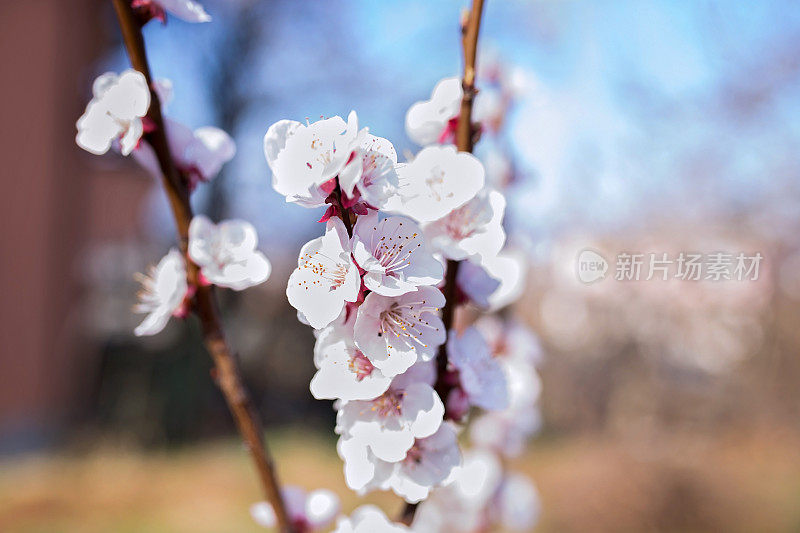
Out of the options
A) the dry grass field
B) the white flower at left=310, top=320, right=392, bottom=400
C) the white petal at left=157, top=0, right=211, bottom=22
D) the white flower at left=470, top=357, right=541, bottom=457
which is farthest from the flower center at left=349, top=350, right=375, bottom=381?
the dry grass field

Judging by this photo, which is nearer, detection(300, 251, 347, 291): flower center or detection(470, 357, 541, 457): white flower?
detection(300, 251, 347, 291): flower center

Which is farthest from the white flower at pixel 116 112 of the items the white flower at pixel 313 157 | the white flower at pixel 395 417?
the white flower at pixel 395 417

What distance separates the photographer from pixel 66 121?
4035 millimetres

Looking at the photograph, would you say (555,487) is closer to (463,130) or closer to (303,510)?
(303,510)

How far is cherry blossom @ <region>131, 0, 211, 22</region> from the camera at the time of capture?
16.2 inches

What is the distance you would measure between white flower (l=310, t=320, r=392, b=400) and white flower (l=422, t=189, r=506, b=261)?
8 cm

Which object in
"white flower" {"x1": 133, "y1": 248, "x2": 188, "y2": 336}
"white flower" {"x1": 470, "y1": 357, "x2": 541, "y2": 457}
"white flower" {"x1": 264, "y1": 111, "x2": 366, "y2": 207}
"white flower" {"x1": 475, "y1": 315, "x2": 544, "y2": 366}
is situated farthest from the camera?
"white flower" {"x1": 470, "y1": 357, "x2": 541, "y2": 457}

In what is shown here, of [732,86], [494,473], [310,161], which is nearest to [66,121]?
[732,86]

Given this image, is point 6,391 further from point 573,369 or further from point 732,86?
point 732,86

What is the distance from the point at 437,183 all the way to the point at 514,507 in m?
0.62

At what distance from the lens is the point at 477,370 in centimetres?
38

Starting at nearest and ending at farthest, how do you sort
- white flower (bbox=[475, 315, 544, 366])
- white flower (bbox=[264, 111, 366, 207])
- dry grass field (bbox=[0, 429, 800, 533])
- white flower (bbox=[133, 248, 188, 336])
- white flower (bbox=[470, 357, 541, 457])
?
white flower (bbox=[264, 111, 366, 207])
white flower (bbox=[133, 248, 188, 336])
white flower (bbox=[475, 315, 544, 366])
white flower (bbox=[470, 357, 541, 457])
dry grass field (bbox=[0, 429, 800, 533])

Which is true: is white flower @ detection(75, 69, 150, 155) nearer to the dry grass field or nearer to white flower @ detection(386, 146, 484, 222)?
white flower @ detection(386, 146, 484, 222)

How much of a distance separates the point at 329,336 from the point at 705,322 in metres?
2.64
